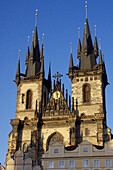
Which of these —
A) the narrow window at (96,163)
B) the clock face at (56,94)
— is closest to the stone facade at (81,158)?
the narrow window at (96,163)

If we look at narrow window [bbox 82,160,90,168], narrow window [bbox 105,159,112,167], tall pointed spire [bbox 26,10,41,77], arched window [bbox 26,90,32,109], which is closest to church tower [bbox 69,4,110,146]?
tall pointed spire [bbox 26,10,41,77]

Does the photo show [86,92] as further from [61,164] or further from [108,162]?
[108,162]

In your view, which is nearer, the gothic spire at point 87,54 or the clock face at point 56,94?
the clock face at point 56,94

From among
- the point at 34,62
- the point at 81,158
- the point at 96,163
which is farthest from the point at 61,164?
the point at 34,62

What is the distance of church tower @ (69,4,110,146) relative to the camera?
2026 inches

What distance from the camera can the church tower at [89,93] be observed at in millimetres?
51469

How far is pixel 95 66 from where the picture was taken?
57062 mm

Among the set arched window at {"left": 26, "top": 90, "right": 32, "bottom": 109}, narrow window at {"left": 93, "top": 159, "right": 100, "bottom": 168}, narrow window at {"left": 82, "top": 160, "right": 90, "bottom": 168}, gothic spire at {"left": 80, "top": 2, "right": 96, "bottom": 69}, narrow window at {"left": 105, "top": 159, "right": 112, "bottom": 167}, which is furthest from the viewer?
gothic spire at {"left": 80, "top": 2, "right": 96, "bottom": 69}

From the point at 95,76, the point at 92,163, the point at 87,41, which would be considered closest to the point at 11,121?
the point at 95,76

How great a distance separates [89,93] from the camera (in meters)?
55.1

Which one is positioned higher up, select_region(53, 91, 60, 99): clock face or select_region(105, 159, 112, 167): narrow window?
select_region(53, 91, 60, 99): clock face

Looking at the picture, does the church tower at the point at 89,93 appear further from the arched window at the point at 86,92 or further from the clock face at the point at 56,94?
the clock face at the point at 56,94

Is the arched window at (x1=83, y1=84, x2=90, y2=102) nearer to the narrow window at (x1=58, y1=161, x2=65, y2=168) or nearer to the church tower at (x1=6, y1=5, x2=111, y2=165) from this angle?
the church tower at (x1=6, y1=5, x2=111, y2=165)

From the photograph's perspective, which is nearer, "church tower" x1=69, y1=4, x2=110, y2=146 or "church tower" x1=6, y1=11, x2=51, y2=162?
"church tower" x1=69, y1=4, x2=110, y2=146
